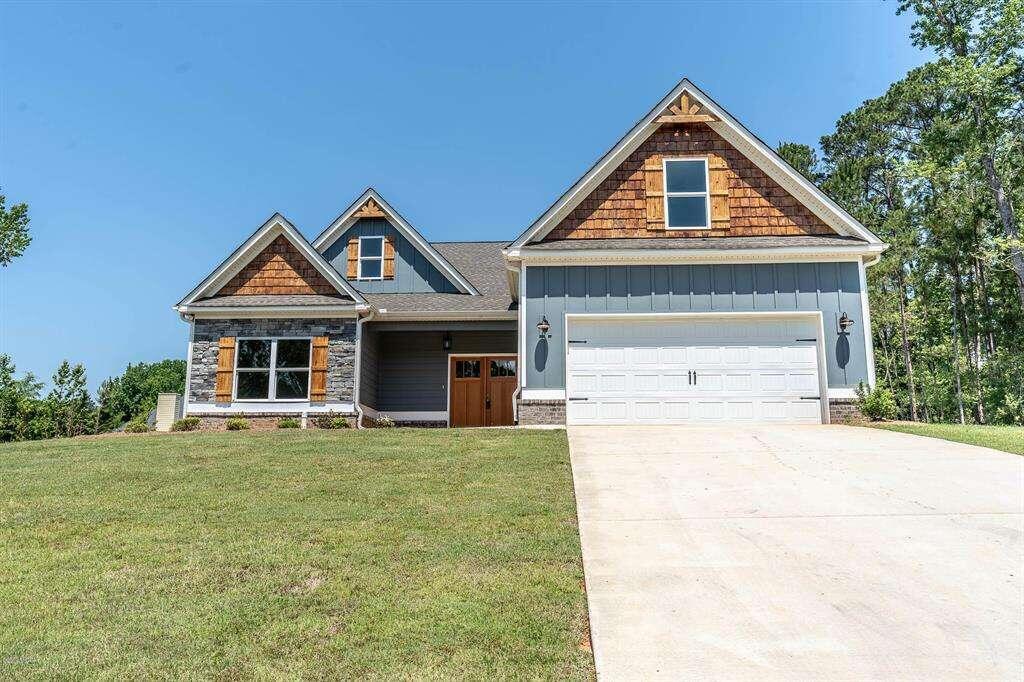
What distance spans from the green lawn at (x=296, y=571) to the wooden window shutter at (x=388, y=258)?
10.9 meters

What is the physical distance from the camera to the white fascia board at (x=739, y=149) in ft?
44.6

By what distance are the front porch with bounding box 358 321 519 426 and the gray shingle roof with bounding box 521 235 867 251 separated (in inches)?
173

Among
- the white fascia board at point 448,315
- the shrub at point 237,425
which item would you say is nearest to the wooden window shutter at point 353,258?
the white fascia board at point 448,315

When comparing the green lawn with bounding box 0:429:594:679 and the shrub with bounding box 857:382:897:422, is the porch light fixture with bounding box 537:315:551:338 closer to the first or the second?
the green lawn with bounding box 0:429:594:679

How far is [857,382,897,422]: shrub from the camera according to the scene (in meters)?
12.4

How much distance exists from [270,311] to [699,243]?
999 centimetres

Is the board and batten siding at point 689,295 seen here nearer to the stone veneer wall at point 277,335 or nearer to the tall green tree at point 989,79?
the stone veneer wall at point 277,335

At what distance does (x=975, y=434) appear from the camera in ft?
35.1

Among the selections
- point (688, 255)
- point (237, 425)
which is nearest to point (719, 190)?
point (688, 255)

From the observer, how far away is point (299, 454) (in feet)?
31.7

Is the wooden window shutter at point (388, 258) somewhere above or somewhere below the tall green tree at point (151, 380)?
above

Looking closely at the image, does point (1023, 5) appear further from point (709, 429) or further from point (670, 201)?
point (709, 429)

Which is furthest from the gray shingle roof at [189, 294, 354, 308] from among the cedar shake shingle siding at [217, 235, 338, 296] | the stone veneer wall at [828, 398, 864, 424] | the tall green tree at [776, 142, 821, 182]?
the tall green tree at [776, 142, 821, 182]

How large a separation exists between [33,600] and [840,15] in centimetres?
2149
